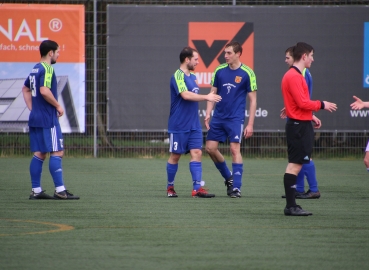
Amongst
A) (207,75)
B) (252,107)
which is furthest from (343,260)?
(207,75)

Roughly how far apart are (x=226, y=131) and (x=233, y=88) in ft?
1.97

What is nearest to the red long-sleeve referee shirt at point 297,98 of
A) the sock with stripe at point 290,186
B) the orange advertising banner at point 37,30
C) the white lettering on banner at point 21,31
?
the sock with stripe at point 290,186

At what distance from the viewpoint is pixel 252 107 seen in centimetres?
996

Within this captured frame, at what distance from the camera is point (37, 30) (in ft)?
57.2

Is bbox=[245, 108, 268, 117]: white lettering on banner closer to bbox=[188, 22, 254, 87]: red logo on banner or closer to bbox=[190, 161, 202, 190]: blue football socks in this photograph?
bbox=[188, 22, 254, 87]: red logo on banner

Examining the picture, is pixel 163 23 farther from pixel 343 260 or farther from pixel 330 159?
pixel 343 260

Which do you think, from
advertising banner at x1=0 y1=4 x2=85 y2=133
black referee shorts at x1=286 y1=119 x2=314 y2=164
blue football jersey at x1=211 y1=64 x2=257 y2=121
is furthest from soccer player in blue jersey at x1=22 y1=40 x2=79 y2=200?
advertising banner at x1=0 y1=4 x2=85 y2=133

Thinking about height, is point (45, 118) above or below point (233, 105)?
below

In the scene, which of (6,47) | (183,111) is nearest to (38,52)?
(6,47)

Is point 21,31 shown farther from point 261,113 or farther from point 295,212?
point 295,212

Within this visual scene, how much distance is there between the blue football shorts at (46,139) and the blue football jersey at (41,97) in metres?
0.07

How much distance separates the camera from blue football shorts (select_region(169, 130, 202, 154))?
384 inches

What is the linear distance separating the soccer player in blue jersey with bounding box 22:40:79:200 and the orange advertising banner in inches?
329

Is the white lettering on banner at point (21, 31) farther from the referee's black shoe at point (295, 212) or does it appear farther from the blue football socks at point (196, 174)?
the referee's black shoe at point (295, 212)
